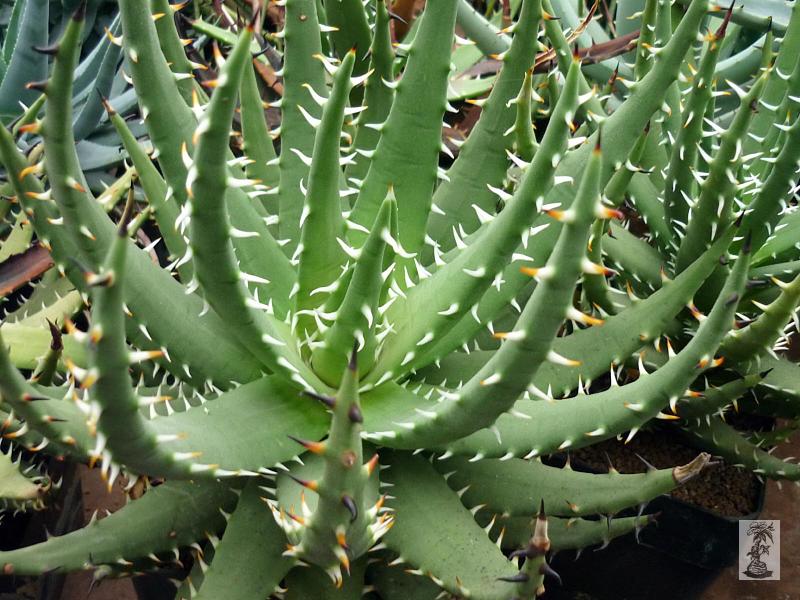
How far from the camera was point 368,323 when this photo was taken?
542 mm

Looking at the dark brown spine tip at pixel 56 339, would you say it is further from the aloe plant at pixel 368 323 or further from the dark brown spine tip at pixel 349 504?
the dark brown spine tip at pixel 349 504

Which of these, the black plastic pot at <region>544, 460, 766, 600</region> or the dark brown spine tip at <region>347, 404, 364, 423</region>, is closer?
the dark brown spine tip at <region>347, 404, 364, 423</region>

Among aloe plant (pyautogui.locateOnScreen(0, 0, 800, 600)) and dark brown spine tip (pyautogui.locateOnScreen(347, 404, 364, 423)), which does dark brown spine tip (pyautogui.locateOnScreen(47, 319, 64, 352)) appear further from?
dark brown spine tip (pyautogui.locateOnScreen(347, 404, 364, 423))

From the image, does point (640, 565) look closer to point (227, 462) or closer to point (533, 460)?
point (533, 460)

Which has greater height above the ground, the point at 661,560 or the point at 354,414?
the point at 354,414

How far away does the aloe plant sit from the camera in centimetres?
44

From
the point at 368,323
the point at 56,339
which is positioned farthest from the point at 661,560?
the point at 56,339

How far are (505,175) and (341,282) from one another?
0.57ft

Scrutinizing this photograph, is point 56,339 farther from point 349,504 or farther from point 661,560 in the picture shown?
point 661,560

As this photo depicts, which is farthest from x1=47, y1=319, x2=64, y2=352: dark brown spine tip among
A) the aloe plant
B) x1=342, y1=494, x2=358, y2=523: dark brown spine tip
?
x1=342, y1=494, x2=358, y2=523: dark brown spine tip

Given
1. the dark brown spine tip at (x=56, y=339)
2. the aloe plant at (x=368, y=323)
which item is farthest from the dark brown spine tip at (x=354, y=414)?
the dark brown spine tip at (x=56, y=339)

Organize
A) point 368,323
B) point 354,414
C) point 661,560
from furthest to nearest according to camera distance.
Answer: point 661,560 < point 368,323 < point 354,414

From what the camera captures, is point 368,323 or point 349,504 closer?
point 349,504

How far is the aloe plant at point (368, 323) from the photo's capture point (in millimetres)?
438
